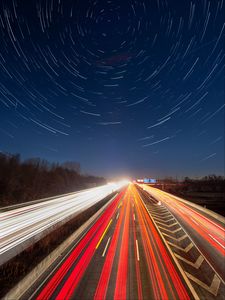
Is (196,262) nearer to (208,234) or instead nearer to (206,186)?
(208,234)

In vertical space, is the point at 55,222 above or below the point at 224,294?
above

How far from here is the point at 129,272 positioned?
12984 mm

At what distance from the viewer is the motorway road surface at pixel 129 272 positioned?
1072 centimetres

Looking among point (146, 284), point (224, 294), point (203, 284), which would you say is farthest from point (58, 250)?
point (224, 294)

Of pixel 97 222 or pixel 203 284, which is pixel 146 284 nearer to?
pixel 203 284

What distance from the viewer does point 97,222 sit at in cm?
2644

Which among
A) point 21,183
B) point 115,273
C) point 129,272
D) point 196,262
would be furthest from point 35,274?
point 21,183

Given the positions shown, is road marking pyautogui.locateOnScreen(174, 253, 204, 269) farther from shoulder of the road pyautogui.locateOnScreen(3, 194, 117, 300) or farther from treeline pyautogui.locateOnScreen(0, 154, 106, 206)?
treeline pyautogui.locateOnScreen(0, 154, 106, 206)

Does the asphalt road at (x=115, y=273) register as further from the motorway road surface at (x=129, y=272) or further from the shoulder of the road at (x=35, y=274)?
the shoulder of the road at (x=35, y=274)

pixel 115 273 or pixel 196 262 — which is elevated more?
pixel 196 262

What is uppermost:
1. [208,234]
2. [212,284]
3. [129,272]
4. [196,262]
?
[208,234]

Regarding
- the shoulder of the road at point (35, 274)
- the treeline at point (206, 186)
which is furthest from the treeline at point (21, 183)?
the treeline at point (206, 186)

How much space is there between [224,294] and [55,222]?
62.6 feet

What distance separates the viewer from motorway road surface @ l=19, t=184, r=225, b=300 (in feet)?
35.2
